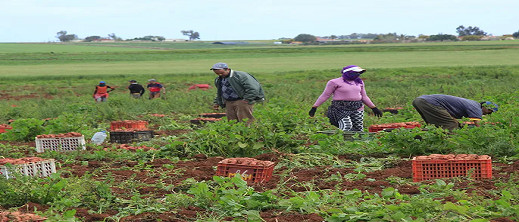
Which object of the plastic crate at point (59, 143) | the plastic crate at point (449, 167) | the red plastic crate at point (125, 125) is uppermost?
the plastic crate at point (449, 167)

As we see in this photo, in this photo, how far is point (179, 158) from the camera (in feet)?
29.6

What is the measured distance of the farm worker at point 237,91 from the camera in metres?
10.7

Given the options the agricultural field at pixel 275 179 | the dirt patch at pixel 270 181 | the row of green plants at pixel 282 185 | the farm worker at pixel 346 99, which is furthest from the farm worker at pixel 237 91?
the dirt patch at pixel 270 181

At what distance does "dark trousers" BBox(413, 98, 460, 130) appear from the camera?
938 cm

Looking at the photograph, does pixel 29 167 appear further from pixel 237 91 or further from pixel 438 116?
pixel 438 116

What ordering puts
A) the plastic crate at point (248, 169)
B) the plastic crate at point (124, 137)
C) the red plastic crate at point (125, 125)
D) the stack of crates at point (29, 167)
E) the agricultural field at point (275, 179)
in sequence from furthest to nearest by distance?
the red plastic crate at point (125, 125) < the plastic crate at point (124, 137) < the stack of crates at point (29, 167) < the plastic crate at point (248, 169) < the agricultural field at point (275, 179)

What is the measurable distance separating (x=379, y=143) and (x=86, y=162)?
11.9 feet

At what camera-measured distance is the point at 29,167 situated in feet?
24.9

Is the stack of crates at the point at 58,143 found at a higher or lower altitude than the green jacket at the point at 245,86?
lower

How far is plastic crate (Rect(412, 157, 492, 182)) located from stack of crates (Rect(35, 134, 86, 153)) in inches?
208

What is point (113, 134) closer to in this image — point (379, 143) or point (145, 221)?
point (379, 143)

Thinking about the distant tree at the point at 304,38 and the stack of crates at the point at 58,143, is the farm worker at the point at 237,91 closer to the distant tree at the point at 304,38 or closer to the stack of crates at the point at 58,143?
the stack of crates at the point at 58,143

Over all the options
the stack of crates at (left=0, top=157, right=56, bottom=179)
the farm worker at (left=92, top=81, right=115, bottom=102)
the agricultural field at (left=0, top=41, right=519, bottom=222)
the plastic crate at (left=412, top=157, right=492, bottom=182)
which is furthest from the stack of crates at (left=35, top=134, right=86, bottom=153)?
the farm worker at (left=92, top=81, right=115, bottom=102)

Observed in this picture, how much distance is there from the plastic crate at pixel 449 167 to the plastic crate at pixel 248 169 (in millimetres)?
1405
